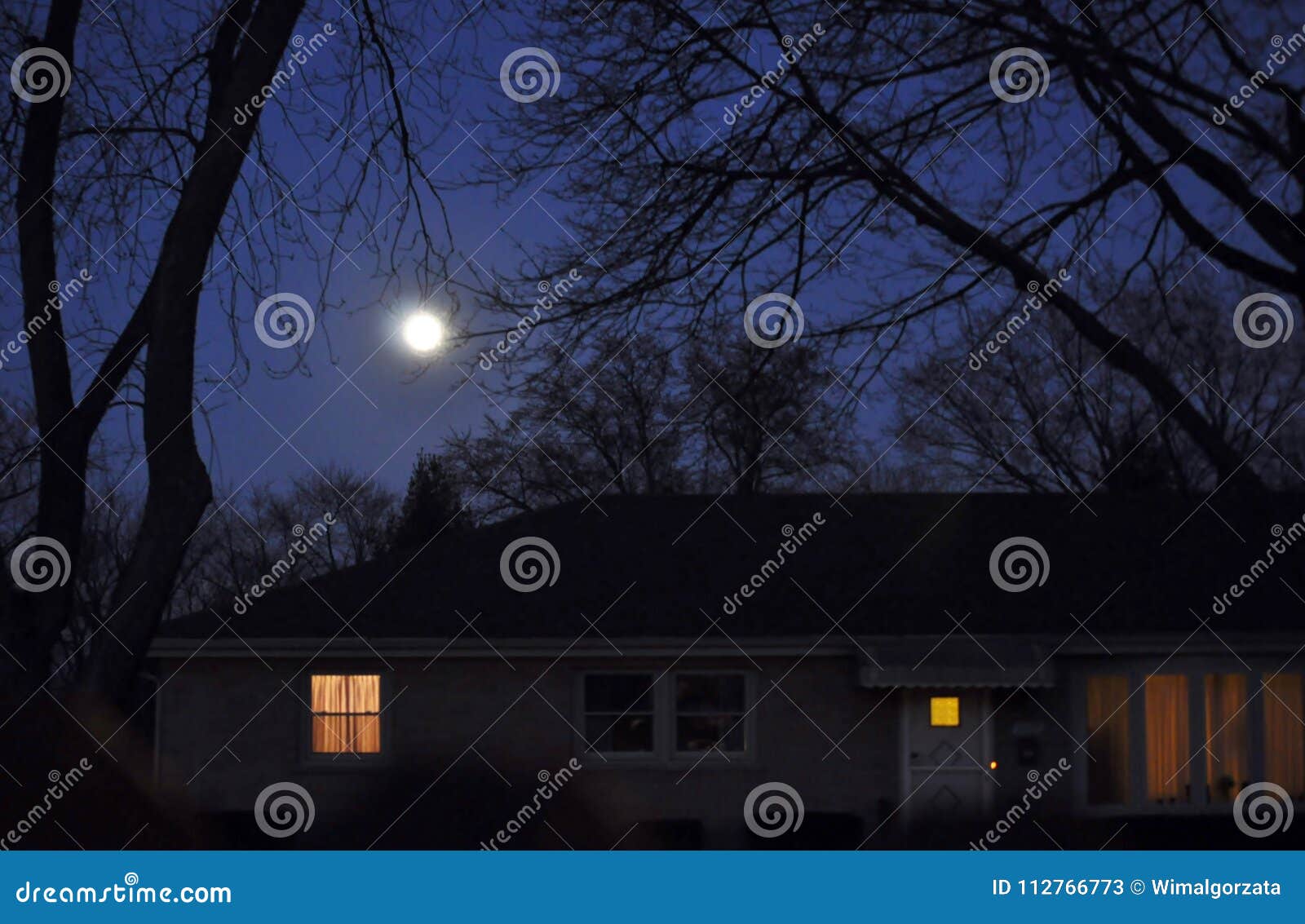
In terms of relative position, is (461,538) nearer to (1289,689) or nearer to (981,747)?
(981,747)

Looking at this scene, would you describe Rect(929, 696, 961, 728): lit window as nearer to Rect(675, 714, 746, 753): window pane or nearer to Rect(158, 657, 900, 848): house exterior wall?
Rect(158, 657, 900, 848): house exterior wall

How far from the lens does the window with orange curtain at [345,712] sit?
1697 cm

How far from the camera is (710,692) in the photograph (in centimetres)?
1719

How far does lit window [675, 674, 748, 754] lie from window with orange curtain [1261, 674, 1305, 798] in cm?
696

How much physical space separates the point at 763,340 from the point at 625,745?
9.17m

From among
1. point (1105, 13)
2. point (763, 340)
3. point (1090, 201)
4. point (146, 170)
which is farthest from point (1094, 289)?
point (146, 170)

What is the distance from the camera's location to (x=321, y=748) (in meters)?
16.9

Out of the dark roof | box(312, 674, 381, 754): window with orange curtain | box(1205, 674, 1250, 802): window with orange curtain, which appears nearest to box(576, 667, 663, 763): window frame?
the dark roof

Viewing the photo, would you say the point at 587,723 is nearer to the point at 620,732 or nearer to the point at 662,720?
the point at 620,732

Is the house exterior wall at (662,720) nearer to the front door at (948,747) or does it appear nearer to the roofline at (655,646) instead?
the front door at (948,747)

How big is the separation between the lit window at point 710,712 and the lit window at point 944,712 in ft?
8.16

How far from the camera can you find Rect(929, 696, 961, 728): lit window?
17.3 metres

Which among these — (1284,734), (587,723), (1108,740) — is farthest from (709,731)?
(1284,734)

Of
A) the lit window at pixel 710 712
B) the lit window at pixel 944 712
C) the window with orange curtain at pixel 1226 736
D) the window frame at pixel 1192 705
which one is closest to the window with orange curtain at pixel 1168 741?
the window frame at pixel 1192 705
